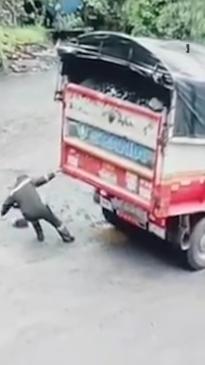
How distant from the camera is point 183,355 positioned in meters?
7.58

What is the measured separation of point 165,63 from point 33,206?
89.5 inches

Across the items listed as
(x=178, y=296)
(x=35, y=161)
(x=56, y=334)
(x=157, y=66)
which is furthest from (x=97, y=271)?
(x=35, y=161)

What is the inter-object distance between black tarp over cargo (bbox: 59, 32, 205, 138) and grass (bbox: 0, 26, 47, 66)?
9688 mm

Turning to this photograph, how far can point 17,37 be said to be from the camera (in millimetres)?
21203

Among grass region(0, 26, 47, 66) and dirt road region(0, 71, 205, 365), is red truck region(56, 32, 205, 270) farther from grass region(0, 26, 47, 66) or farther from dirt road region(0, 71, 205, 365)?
grass region(0, 26, 47, 66)

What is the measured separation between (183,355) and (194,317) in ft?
2.76

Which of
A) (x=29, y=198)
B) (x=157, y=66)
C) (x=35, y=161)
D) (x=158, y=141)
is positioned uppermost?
(x=157, y=66)

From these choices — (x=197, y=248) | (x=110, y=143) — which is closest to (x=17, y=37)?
(x=110, y=143)

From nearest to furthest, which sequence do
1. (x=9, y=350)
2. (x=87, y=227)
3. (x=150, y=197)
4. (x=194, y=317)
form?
(x=9, y=350) → (x=194, y=317) → (x=150, y=197) → (x=87, y=227)

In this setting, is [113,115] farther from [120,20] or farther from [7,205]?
[120,20]

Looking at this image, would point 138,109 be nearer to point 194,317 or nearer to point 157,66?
point 157,66

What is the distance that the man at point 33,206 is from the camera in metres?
9.90

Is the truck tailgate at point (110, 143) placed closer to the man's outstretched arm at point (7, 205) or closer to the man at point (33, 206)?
the man at point (33, 206)

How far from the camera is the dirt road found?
7.61 meters
